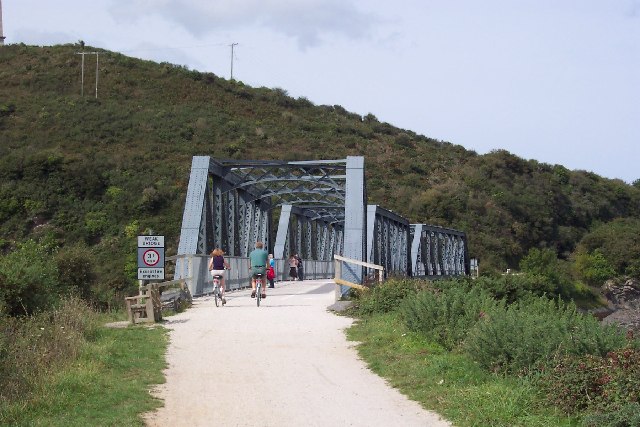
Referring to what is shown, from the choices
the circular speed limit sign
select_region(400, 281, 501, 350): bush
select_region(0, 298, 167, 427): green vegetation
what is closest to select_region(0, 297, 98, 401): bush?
select_region(0, 298, 167, 427): green vegetation

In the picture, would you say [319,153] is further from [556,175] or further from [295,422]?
[295,422]

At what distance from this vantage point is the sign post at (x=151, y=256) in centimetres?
1675

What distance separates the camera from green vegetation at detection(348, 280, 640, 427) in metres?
7.80

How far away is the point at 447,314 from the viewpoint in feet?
41.1

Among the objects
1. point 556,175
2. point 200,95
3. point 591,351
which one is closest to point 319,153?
point 200,95

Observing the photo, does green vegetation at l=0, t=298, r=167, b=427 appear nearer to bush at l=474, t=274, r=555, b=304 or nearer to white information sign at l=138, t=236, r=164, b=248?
white information sign at l=138, t=236, r=164, b=248

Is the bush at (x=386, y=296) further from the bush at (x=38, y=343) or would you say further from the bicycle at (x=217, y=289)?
the bush at (x=38, y=343)

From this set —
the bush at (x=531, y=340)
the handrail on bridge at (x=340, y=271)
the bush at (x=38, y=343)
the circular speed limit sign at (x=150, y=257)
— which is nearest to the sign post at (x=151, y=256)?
the circular speed limit sign at (x=150, y=257)

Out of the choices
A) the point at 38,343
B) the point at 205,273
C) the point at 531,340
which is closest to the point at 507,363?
the point at 531,340

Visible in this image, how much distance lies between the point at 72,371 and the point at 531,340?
Answer: 4980 millimetres

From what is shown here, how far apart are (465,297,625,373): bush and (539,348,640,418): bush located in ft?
1.69

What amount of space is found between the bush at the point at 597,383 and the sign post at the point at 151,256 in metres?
9.78

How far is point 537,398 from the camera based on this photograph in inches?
328

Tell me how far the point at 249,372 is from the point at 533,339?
3.51m
